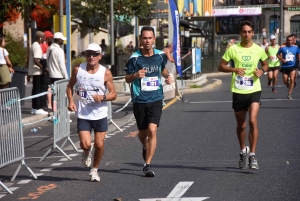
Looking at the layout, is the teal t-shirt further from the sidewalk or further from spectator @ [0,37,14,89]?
spectator @ [0,37,14,89]

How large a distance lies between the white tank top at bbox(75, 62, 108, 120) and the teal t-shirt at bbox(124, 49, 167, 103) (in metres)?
0.46

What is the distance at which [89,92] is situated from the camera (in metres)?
9.99

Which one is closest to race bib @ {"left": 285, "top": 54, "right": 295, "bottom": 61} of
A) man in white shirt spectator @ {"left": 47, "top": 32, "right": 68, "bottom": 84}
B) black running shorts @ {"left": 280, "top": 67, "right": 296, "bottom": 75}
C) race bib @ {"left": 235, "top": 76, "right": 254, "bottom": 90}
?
black running shorts @ {"left": 280, "top": 67, "right": 296, "bottom": 75}

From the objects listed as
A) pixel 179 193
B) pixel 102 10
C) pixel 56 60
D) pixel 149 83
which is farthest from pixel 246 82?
pixel 102 10

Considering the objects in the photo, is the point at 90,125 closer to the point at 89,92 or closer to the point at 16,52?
the point at 89,92

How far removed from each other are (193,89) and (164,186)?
1881 cm

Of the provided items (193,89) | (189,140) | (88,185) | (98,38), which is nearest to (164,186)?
(88,185)

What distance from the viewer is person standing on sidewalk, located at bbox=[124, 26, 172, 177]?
33.5 feet

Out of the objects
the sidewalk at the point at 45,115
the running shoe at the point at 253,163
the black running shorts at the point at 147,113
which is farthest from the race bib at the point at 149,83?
the sidewalk at the point at 45,115

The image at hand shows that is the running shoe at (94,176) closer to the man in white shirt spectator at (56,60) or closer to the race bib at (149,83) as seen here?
the race bib at (149,83)

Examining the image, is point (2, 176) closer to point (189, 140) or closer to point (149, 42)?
point (149, 42)

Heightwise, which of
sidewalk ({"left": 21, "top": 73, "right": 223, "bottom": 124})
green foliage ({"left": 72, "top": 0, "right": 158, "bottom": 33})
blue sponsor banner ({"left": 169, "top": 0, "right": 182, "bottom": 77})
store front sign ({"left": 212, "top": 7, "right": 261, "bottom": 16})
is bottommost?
sidewalk ({"left": 21, "top": 73, "right": 223, "bottom": 124})

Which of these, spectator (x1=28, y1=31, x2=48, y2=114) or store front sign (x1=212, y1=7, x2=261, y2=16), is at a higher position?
store front sign (x1=212, y1=7, x2=261, y2=16)

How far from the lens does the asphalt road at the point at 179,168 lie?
895cm
